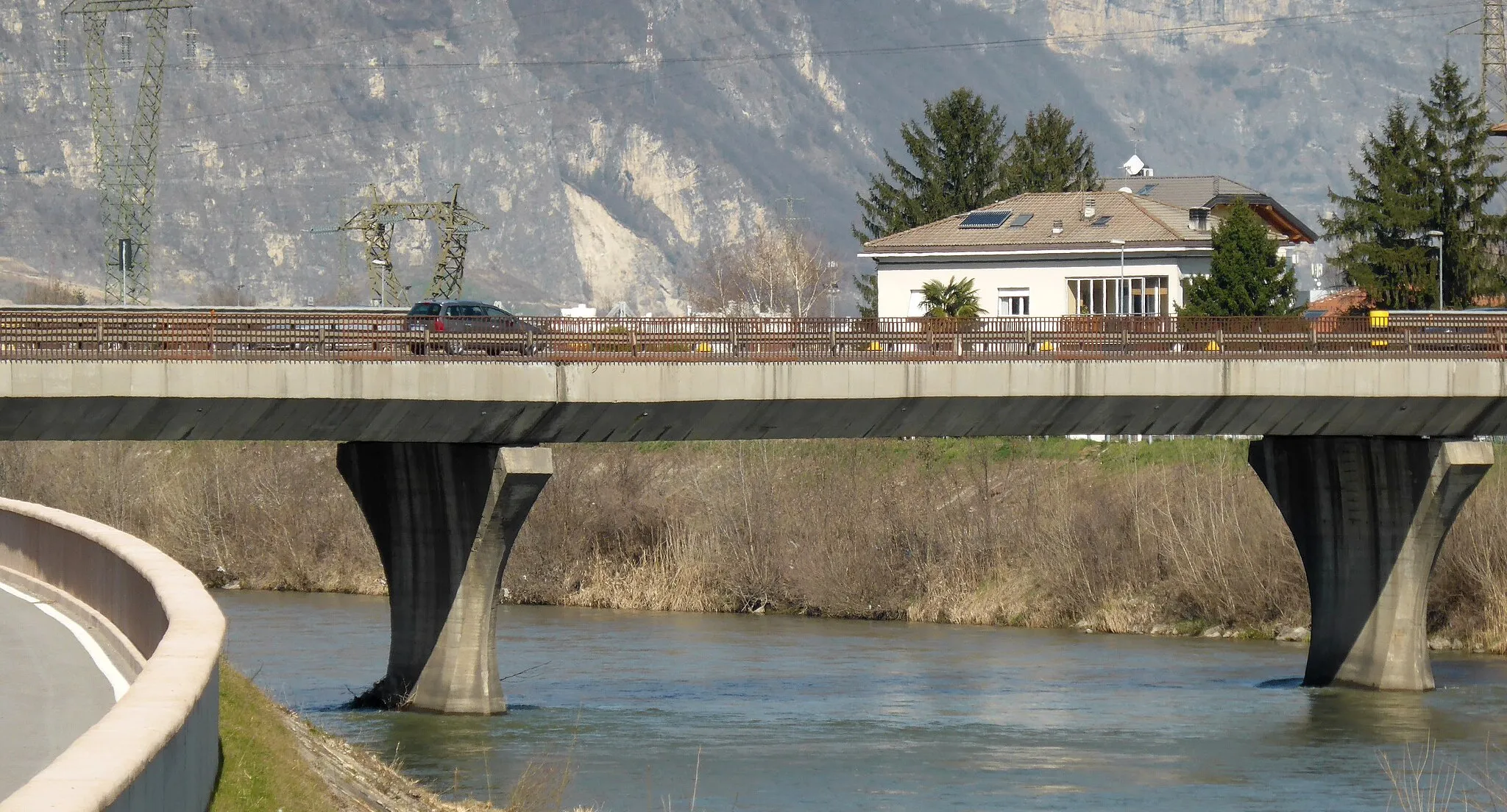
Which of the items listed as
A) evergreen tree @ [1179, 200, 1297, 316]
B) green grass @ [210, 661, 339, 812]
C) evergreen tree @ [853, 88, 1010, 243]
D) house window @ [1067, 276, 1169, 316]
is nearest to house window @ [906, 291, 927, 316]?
house window @ [1067, 276, 1169, 316]

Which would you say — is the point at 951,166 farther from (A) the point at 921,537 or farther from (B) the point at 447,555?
(B) the point at 447,555

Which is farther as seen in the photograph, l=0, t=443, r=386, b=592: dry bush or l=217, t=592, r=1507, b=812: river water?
l=0, t=443, r=386, b=592: dry bush

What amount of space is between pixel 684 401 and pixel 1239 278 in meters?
44.3

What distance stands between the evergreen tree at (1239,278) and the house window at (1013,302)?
667 cm

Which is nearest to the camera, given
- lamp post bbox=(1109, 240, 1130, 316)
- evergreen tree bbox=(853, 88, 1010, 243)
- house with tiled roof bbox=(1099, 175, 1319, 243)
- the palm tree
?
the palm tree

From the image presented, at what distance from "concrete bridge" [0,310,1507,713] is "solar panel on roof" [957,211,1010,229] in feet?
139

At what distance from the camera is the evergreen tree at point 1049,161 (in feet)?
387

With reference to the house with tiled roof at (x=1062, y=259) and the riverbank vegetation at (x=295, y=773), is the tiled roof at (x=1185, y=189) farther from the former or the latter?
the riverbank vegetation at (x=295, y=773)

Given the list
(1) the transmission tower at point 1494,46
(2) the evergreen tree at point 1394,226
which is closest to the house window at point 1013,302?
(2) the evergreen tree at point 1394,226

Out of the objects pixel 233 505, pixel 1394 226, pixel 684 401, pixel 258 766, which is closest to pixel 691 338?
pixel 684 401

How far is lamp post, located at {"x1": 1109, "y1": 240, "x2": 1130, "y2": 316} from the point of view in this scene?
82.9 m

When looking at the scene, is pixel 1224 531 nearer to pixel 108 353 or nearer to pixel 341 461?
pixel 341 461

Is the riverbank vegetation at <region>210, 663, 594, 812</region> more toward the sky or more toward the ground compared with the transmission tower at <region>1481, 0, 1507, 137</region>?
more toward the ground

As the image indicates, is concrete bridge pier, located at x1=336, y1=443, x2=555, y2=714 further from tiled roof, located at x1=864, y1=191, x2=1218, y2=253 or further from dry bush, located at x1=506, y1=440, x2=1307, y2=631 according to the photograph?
tiled roof, located at x1=864, y1=191, x2=1218, y2=253
